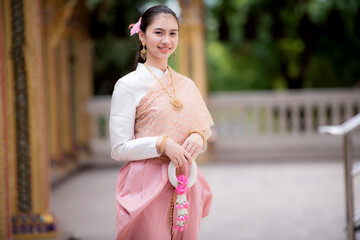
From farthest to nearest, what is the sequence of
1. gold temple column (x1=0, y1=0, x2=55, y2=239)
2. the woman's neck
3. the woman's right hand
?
gold temple column (x1=0, y1=0, x2=55, y2=239) → the woman's neck → the woman's right hand

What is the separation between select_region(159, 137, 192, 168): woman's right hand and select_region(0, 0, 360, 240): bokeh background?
18.5 inches

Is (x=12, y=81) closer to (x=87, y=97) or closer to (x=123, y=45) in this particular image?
(x=87, y=97)

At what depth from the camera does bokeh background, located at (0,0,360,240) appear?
3795 millimetres

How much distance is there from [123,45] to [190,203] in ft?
30.5

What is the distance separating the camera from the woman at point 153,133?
1799 millimetres

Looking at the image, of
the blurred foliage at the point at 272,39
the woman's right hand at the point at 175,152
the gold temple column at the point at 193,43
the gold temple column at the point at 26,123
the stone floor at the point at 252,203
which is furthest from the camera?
the blurred foliage at the point at 272,39

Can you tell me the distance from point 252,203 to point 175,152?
3.33 metres

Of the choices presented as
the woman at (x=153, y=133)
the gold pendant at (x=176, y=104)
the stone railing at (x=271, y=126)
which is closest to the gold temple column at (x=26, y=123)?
the woman at (x=153, y=133)

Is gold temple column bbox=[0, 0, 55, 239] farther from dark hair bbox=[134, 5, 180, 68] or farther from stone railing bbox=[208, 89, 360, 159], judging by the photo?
stone railing bbox=[208, 89, 360, 159]

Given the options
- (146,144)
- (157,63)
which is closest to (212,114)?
(157,63)

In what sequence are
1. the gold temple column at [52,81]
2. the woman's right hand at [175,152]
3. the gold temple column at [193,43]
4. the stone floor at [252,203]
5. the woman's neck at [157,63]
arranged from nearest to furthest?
the woman's right hand at [175,152] → the woman's neck at [157,63] → the stone floor at [252,203] → the gold temple column at [52,81] → the gold temple column at [193,43]

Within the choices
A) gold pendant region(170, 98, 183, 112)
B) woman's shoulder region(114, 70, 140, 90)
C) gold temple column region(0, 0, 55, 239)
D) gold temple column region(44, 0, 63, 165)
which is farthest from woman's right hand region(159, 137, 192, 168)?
gold temple column region(44, 0, 63, 165)

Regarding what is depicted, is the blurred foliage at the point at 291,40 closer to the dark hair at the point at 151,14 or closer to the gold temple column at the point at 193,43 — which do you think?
the gold temple column at the point at 193,43

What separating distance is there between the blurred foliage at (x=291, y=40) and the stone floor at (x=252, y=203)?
2.32 metres
